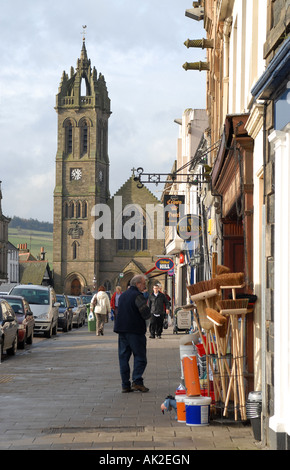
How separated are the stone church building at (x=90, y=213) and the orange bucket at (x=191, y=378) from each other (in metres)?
87.2

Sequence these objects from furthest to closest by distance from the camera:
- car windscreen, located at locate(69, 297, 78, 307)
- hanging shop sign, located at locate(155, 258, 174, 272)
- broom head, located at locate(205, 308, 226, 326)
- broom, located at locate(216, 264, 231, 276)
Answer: car windscreen, located at locate(69, 297, 78, 307) → hanging shop sign, located at locate(155, 258, 174, 272) → broom, located at locate(216, 264, 231, 276) → broom head, located at locate(205, 308, 226, 326)

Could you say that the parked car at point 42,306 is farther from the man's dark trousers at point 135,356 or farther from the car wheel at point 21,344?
the man's dark trousers at point 135,356

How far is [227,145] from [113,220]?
306 feet

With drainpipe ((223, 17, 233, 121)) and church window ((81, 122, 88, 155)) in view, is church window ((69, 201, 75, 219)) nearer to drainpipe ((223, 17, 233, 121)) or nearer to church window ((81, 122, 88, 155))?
church window ((81, 122, 88, 155))

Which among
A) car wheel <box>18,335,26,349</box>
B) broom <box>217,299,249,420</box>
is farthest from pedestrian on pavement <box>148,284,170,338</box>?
broom <box>217,299,249,420</box>

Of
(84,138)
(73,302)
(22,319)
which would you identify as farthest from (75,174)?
(22,319)

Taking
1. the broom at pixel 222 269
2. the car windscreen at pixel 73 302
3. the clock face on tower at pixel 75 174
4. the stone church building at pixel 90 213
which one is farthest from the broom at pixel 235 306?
the clock face on tower at pixel 75 174

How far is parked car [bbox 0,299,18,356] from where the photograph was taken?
64.0 ft

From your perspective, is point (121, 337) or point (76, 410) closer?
point (76, 410)

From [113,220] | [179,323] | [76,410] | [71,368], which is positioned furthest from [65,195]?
[76,410]

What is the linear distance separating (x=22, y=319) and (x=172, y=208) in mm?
16086

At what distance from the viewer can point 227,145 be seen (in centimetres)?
1191

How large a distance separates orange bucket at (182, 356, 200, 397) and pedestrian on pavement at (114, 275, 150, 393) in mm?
3338
